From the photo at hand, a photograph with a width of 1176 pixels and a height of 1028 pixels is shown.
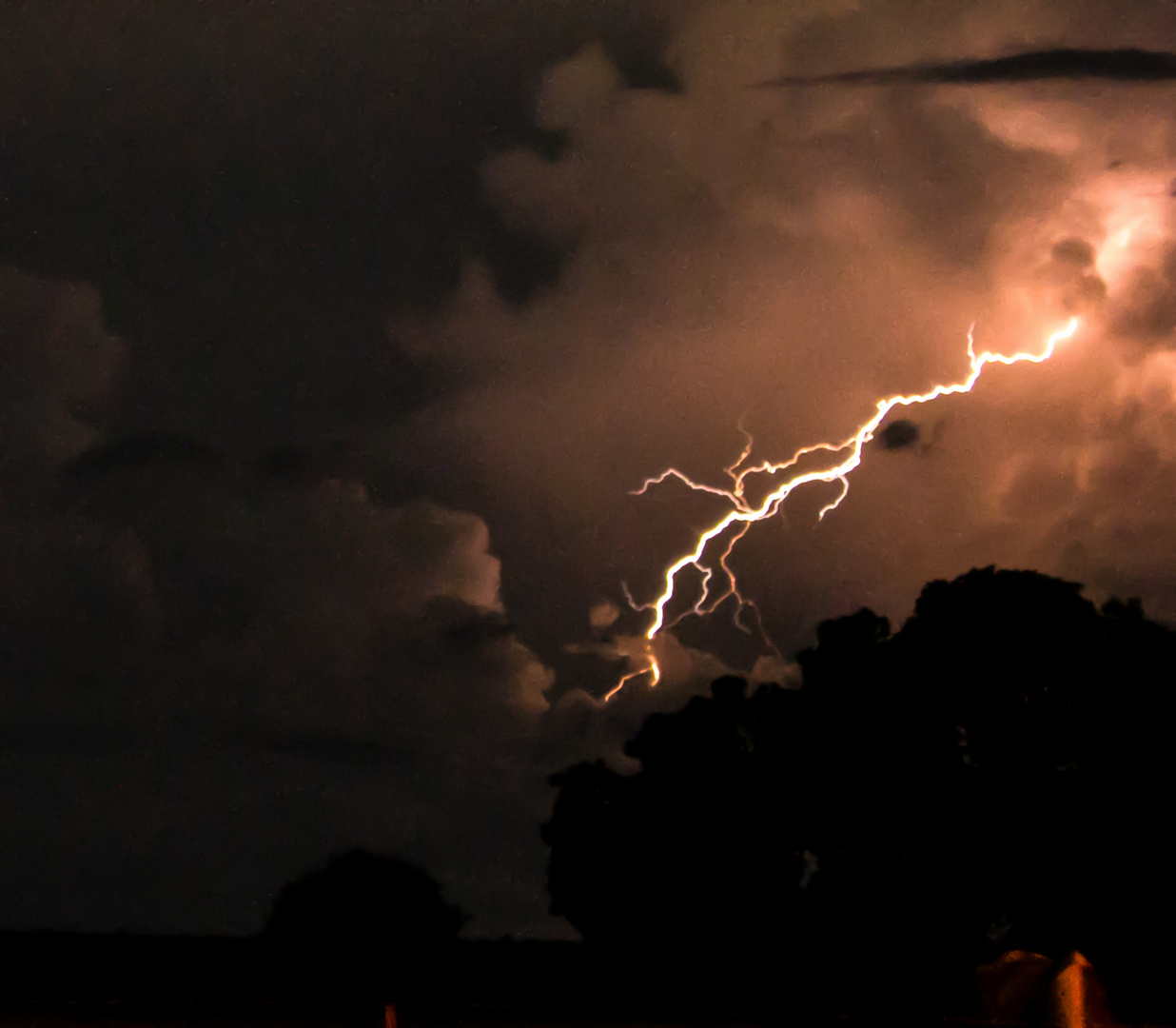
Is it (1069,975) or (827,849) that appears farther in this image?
(827,849)

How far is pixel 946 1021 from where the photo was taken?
974 centimetres

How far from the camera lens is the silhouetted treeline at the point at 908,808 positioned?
53.7 ft

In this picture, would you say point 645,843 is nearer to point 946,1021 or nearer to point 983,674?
point 983,674

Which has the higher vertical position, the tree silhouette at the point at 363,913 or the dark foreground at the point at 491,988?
the tree silhouette at the point at 363,913

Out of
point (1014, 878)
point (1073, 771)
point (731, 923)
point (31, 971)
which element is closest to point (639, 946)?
point (731, 923)

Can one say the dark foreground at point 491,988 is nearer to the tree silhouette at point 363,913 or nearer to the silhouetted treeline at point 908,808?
the silhouetted treeline at point 908,808

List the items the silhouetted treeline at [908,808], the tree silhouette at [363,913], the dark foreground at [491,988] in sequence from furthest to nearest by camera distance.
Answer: the tree silhouette at [363,913]
the silhouetted treeline at [908,808]
the dark foreground at [491,988]

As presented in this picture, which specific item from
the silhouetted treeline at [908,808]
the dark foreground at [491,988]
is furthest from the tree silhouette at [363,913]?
the silhouetted treeline at [908,808]

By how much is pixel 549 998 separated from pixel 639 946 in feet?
20.2

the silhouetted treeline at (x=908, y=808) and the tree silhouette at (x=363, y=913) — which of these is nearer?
the silhouetted treeline at (x=908, y=808)

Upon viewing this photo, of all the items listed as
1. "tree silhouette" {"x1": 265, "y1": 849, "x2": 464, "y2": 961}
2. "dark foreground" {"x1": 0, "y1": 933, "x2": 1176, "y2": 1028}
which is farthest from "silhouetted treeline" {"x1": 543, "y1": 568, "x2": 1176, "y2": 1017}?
"tree silhouette" {"x1": 265, "y1": 849, "x2": 464, "y2": 961}

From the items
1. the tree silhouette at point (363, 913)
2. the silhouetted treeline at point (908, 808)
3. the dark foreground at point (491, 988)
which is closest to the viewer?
the dark foreground at point (491, 988)

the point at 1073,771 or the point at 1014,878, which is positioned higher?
the point at 1073,771

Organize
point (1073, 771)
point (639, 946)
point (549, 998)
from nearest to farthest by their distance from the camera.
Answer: point (549, 998), point (1073, 771), point (639, 946)
